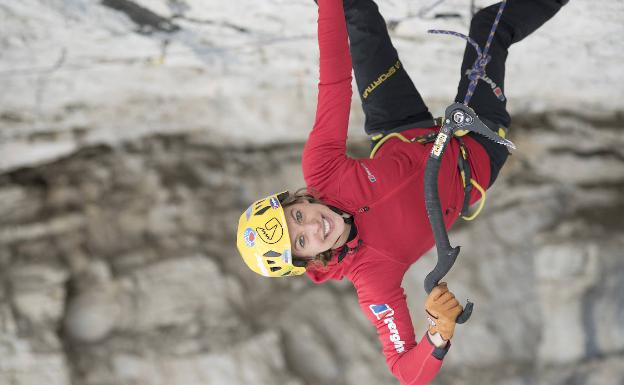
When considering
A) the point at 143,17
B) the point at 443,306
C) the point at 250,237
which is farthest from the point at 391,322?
the point at 143,17

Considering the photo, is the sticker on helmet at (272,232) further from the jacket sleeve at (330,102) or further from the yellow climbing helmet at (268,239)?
the jacket sleeve at (330,102)

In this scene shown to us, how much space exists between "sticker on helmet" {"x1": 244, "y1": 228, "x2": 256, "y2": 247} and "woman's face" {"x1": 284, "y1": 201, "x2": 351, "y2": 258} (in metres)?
0.13

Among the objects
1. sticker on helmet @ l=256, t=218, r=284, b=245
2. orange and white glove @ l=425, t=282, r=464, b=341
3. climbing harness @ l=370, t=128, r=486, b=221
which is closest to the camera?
orange and white glove @ l=425, t=282, r=464, b=341

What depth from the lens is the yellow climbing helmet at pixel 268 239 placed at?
2055mm

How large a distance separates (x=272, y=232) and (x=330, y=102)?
45cm

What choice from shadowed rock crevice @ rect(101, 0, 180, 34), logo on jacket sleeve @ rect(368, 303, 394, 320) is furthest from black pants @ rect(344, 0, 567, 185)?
shadowed rock crevice @ rect(101, 0, 180, 34)

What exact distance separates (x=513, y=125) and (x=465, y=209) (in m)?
1.71

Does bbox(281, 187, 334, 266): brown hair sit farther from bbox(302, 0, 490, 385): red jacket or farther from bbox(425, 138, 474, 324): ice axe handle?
bbox(425, 138, 474, 324): ice axe handle

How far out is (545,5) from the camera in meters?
2.30

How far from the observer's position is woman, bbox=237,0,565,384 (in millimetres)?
2023

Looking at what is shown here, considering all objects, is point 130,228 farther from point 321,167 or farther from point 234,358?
point 321,167

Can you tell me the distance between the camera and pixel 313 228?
2.06 metres

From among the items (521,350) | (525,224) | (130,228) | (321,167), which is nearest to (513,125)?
(525,224)

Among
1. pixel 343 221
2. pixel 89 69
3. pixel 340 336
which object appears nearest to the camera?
pixel 343 221
